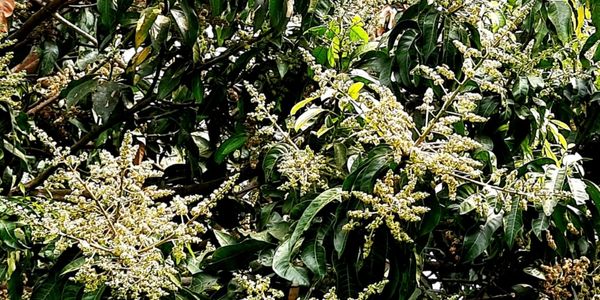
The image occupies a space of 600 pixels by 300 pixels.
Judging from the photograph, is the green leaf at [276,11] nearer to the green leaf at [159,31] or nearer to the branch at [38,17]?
the green leaf at [159,31]

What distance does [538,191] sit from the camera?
1.44m

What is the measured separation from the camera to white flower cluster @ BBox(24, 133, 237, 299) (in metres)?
1.32

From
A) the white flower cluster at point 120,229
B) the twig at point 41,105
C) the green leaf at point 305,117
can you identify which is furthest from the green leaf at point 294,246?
the twig at point 41,105

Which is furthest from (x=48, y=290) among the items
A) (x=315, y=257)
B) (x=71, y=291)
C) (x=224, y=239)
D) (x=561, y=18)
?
(x=561, y=18)

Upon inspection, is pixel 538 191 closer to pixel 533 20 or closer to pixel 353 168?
pixel 353 168

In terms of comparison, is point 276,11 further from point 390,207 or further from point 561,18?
point 561,18

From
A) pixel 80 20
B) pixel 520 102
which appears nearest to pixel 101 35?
pixel 80 20

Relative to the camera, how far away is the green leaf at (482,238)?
5.51ft

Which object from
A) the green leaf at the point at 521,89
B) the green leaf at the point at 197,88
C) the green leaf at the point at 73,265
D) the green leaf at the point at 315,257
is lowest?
the green leaf at the point at 315,257

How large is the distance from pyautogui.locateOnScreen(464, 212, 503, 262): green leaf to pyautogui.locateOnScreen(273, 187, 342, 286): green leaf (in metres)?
→ 0.35

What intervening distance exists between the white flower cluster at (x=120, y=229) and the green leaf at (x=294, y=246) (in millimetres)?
144

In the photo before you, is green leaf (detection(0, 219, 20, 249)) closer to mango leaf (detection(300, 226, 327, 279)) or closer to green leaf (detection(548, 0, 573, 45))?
mango leaf (detection(300, 226, 327, 279))

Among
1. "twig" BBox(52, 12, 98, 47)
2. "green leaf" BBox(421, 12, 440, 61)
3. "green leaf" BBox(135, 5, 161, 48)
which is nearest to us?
"green leaf" BBox(135, 5, 161, 48)

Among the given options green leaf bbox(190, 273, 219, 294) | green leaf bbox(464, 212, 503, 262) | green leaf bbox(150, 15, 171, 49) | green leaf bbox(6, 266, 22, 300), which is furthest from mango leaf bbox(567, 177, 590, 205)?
green leaf bbox(6, 266, 22, 300)
